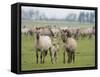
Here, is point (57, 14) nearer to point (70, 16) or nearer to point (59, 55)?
point (70, 16)

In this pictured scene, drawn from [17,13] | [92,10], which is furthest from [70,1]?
[17,13]

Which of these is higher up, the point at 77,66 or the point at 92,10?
the point at 92,10

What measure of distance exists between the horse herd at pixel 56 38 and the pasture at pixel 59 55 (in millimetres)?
25

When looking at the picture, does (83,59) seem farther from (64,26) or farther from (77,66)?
(64,26)

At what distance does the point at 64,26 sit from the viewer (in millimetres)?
2193

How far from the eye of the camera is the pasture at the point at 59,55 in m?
2.05

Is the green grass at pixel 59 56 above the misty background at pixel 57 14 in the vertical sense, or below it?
below

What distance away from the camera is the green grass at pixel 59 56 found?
6.75 feet

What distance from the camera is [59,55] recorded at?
2.19 m

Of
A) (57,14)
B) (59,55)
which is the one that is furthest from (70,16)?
(59,55)

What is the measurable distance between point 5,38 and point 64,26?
1.52 ft

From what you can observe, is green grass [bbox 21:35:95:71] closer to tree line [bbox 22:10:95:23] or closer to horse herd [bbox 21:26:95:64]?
horse herd [bbox 21:26:95:64]

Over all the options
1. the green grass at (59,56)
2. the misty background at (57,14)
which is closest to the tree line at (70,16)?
the misty background at (57,14)

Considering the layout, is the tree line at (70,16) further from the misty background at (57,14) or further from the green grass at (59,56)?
the green grass at (59,56)
